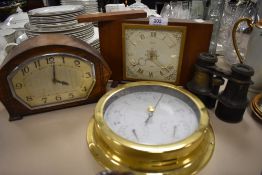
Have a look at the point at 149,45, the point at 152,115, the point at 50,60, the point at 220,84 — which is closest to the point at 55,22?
the point at 50,60

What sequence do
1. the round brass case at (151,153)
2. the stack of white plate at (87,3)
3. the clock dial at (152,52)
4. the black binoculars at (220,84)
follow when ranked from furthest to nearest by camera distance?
the stack of white plate at (87,3) < the clock dial at (152,52) < the black binoculars at (220,84) < the round brass case at (151,153)

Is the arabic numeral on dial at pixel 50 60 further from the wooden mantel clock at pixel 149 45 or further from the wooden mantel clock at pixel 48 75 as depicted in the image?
→ the wooden mantel clock at pixel 149 45

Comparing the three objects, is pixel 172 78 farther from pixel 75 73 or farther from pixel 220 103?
pixel 75 73

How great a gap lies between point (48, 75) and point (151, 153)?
39cm

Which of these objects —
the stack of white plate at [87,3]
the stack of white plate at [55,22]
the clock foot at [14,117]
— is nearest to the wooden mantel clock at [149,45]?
the stack of white plate at [55,22]

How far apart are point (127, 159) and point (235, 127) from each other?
0.36m

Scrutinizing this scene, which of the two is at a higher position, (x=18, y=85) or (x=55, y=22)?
(x=55, y=22)

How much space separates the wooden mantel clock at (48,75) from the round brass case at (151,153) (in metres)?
0.15

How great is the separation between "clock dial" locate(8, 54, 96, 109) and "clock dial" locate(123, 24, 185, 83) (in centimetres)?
16

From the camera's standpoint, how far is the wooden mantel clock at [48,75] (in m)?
0.64

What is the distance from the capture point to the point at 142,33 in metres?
0.75

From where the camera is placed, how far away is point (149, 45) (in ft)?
2.50

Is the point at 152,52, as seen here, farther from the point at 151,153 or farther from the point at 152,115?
the point at 151,153

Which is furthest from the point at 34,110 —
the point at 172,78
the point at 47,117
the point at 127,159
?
the point at 172,78
